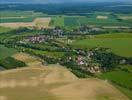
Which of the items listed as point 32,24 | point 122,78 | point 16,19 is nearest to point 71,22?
point 32,24

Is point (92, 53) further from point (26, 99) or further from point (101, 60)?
point (26, 99)

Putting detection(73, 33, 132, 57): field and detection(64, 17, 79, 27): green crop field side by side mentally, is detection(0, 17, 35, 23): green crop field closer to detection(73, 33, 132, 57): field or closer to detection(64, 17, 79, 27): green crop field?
detection(64, 17, 79, 27): green crop field

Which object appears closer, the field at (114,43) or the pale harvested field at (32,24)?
the field at (114,43)

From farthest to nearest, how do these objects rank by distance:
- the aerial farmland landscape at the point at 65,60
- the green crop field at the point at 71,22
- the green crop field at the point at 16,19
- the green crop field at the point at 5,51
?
the green crop field at the point at 16,19, the green crop field at the point at 71,22, the green crop field at the point at 5,51, the aerial farmland landscape at the point at 65,60

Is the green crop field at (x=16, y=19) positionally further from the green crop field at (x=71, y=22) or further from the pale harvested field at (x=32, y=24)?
the green crop field at (x=71, y=22)

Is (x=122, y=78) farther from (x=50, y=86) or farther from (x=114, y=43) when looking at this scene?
(x=114, y=43)

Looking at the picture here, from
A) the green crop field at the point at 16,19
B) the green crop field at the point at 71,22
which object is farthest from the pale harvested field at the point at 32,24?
the green crop field at the point at 71,22
